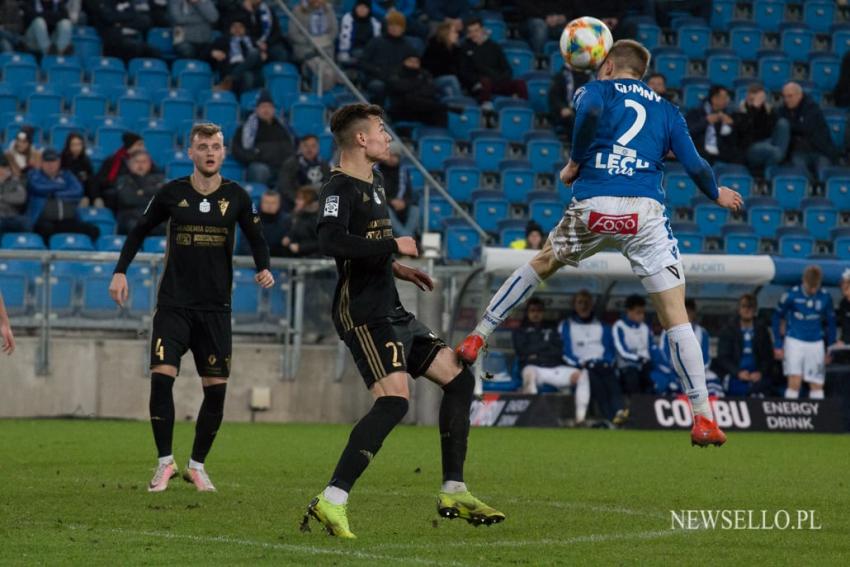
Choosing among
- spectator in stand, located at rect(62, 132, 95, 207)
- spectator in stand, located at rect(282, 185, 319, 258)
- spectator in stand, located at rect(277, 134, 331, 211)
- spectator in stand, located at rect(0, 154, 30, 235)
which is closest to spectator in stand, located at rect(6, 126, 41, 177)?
spectator in stand, located at rect(0, 154, 30, 235)

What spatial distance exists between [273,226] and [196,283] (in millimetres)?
9433

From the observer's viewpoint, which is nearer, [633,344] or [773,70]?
[633,344]

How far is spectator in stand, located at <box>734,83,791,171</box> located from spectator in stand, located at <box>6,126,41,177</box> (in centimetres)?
1058

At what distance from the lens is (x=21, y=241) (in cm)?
1928

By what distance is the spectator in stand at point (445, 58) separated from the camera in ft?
79.4

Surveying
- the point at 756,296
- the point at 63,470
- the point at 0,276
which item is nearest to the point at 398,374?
the point at 63,470

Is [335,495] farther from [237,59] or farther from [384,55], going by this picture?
[384,55]

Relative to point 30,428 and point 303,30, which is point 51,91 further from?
point 30,428

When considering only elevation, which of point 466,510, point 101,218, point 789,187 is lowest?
point 466,510

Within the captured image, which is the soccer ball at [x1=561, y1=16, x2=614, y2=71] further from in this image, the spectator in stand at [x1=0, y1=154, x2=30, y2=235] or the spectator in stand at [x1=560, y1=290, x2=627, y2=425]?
the spectator in stand at [x1=0, y1=154, x2=30, y2=235]

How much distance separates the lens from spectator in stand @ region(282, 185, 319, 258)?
19.1 meters

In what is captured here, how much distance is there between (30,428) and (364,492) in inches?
293

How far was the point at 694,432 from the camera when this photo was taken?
876cm

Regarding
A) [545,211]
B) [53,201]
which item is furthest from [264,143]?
[545,211]
